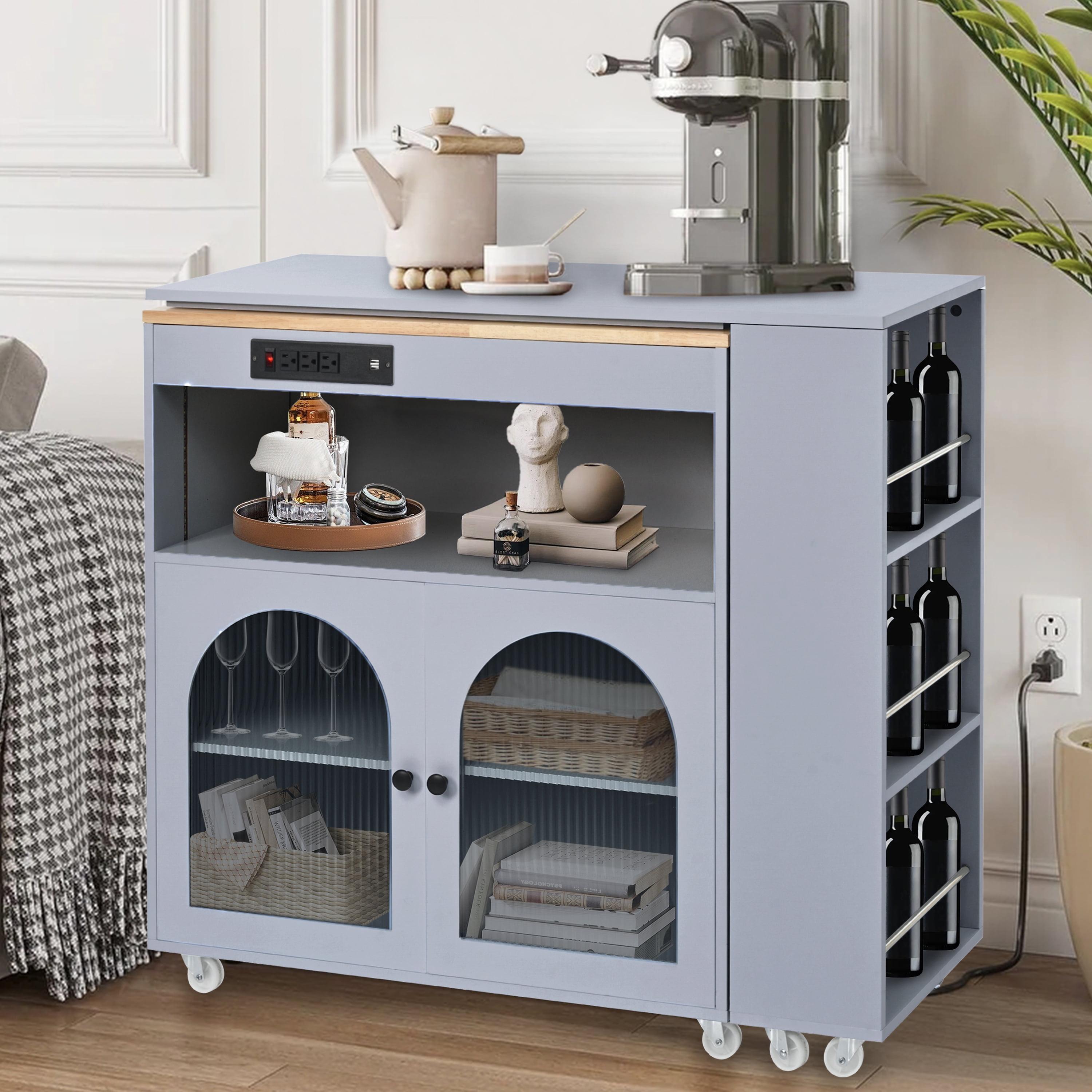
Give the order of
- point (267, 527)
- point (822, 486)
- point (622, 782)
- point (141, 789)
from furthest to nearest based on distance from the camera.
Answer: point (141, 789) → point (267, 527) → point (622, 782) → point (822, 486)

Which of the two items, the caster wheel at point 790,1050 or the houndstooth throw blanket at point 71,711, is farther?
the houndstooth throw blanket at point 71,711

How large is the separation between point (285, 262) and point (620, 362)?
664 millimetres

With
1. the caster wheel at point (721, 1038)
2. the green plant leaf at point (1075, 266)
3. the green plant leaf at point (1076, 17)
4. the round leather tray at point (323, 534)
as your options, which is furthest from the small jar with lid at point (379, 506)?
the green plant leaf at point (1076, 17)

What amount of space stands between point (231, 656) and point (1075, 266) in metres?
1.04

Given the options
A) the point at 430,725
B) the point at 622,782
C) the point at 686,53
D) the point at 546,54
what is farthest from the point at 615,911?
the point at 546,54

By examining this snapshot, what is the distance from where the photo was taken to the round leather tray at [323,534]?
2.08 meters

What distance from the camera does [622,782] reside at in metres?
1.96

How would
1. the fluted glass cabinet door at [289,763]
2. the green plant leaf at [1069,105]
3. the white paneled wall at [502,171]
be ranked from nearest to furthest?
1. the green plant leaf at [1069,105]
2. the fluted glass cabinet door at [289,763]
3. the white paneled wall at [502,171]

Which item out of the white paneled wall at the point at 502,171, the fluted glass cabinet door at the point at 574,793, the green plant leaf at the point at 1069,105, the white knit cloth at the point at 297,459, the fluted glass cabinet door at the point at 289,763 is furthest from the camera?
the white paneled wall at the point at 502,171

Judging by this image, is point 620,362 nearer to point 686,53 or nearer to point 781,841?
point 686,53

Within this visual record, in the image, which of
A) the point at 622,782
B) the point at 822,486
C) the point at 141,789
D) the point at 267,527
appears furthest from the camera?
the point at 141,789

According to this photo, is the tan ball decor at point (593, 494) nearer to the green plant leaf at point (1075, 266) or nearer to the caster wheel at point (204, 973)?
the green plant leaf at point (1075, 266)

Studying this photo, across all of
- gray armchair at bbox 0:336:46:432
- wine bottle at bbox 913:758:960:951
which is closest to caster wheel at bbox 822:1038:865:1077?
wine bottle at bbox 913:758:960:951

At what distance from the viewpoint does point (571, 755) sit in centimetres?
198
